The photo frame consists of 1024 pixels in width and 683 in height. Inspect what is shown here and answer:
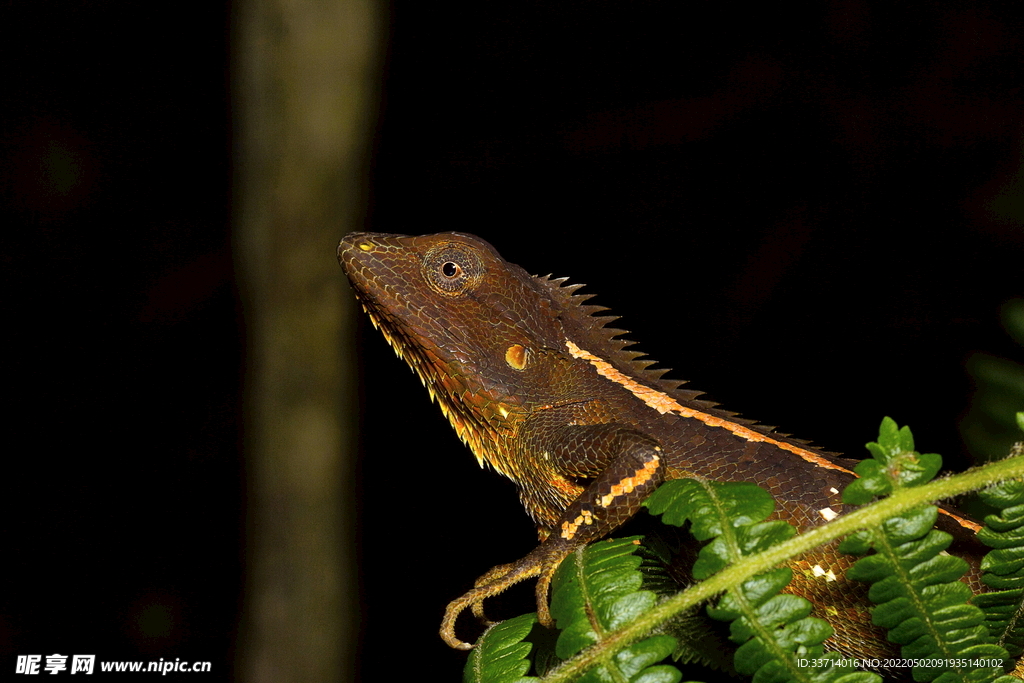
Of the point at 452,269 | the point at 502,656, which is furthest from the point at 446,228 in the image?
the point at 502,656

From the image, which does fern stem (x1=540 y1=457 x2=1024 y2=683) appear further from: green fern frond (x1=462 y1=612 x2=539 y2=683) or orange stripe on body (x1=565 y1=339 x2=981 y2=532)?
orange stripe on body (x1=565 y1=339 x2=981 y2=532)

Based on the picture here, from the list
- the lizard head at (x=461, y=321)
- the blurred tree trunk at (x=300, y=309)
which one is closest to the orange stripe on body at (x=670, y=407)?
the lizard head at (x=461, y=321)

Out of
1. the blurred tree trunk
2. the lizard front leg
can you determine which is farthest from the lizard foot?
the blurred tree trunk

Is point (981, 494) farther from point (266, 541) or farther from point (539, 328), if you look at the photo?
point (266, 541)

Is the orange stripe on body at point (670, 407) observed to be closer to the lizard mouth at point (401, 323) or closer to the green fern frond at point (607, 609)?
the lizard mouth at point (401, 323)

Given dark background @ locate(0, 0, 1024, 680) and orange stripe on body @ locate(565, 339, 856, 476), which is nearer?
orange stripe on body @ locate(565, 339, 856, 476)

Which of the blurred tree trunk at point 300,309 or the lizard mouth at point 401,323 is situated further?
the blurred tree trunk at point 300,309
